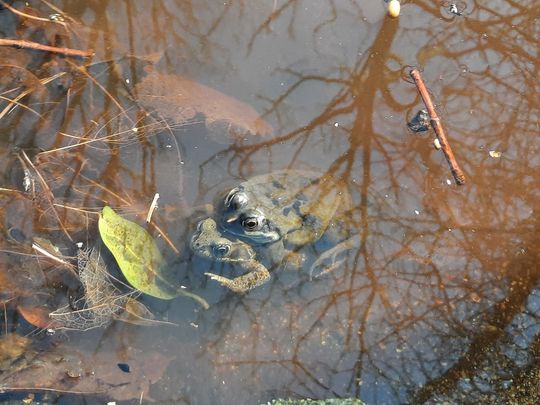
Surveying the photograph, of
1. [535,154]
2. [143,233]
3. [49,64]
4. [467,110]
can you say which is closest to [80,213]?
[143,233]

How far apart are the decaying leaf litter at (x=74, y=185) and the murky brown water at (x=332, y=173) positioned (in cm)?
2

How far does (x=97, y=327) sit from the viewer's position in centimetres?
362

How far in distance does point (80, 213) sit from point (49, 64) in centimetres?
131

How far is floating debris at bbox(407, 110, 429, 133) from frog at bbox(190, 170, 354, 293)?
793 mm

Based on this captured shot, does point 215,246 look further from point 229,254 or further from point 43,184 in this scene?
point 43,184

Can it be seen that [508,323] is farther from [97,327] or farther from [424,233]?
[97,327]

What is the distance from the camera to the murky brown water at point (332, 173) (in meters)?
3.64

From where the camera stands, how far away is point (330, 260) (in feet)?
12.7

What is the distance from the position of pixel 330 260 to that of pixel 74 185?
2.07 meters

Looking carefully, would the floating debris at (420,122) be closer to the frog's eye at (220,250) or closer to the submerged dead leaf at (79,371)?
the frog's eye at (220,250)

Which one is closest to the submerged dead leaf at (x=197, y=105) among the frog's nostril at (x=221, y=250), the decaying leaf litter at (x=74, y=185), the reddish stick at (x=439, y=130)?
the decaying leaf litter at (x=74, y=185)

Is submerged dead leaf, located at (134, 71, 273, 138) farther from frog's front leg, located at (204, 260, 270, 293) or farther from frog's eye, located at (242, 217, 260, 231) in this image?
frog's front leg, located at (204, 260, 270, 293)

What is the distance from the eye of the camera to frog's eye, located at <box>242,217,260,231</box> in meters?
3.68

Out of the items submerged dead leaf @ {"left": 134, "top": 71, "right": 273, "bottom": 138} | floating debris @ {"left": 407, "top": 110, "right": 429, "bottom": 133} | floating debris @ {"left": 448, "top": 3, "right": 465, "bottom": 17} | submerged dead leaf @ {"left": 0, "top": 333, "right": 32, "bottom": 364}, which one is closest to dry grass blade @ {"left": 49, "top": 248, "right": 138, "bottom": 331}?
submerged dead leaf @ {"left": 0, "top": 333, "right": 32, "bottom": 364}
